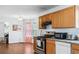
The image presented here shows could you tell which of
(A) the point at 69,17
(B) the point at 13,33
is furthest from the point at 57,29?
(B) the point at 13,33

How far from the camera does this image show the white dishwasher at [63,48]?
166 inches

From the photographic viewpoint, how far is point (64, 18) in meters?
4.98

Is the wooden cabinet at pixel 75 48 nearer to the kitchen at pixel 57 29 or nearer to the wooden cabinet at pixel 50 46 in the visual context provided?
the kitchen at pixel 57 29

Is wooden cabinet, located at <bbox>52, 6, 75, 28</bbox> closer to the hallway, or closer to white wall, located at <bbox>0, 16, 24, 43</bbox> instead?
the hallway

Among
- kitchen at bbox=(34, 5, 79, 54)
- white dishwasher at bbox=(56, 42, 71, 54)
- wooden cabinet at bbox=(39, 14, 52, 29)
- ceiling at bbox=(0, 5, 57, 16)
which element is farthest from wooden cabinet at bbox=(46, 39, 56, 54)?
ceiling at bbox=(0, 5, 57, 16)

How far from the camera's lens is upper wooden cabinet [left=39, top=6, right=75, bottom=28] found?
14.6ft

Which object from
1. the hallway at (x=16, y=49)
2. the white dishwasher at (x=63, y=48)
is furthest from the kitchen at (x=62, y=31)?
the hallway at (x=16, y=49)

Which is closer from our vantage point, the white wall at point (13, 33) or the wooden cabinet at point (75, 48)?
the wooden cabinet at point (75, 48)

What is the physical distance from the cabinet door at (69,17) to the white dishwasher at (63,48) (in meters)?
0.61

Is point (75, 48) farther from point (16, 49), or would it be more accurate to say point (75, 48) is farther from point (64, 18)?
point (16, 49)

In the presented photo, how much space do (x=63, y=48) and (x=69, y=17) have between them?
0.99 m
